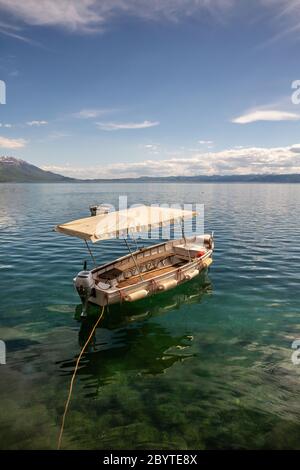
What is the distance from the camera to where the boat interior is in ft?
69.4

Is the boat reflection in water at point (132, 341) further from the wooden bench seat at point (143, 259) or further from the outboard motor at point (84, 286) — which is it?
the wooden bench seat at point (143, 259)

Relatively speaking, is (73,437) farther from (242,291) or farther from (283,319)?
(242,291)

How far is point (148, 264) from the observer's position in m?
24.8

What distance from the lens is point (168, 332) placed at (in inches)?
684

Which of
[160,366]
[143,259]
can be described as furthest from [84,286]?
[143,259]

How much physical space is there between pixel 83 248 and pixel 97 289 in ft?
58.7

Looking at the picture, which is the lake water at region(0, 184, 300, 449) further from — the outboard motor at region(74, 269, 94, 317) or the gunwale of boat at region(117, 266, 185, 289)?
the gunwale of boat at region(117, 266, 185, 289)

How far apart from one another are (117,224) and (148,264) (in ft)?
21.4

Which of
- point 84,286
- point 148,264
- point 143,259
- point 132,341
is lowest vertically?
point 132,341

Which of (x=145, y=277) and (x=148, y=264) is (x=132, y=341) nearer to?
(x=145, y=277)

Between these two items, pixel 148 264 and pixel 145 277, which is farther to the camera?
pixel 148 264

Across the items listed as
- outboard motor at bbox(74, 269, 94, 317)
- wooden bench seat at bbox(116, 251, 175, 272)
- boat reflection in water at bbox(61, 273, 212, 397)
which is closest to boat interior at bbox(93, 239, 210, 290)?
wooden bench seat at bbox(116, 251, 175, 272)

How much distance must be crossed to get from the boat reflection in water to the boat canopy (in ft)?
16.3

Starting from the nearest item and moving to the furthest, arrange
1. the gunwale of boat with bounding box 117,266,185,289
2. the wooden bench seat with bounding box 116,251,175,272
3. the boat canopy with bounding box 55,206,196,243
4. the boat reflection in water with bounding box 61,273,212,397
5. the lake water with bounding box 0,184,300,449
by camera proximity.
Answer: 1. the lake water with bounding box 0,184,300,449
2. the boat reflection in water with bounding box 61,273,212,397
3. the boat canopy with bounding box 55,206,196,243
4. the gunwale of boat with bounding box 117,266,185,289
5. the wooden bench seat with bounding box 116,251,175,272
